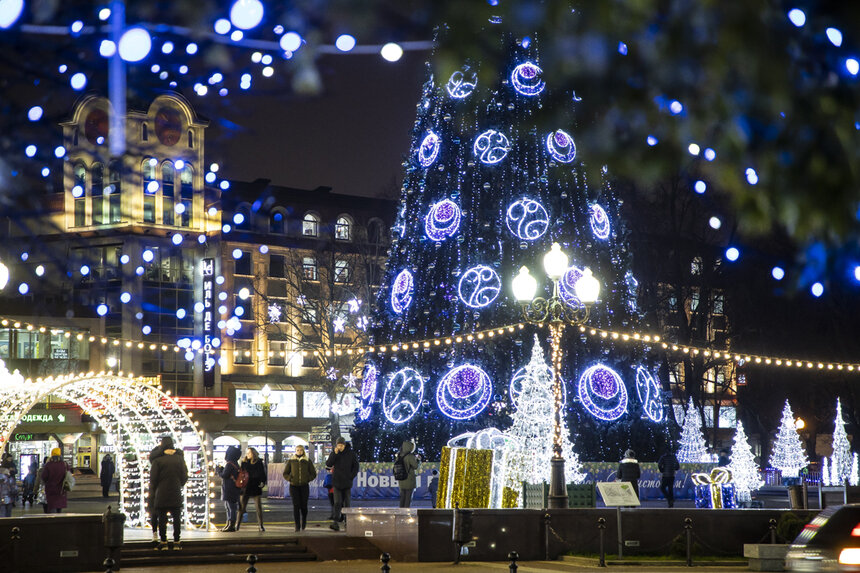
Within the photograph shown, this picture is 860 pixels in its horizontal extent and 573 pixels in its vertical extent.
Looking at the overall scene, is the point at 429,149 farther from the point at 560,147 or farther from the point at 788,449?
the point at 788,449

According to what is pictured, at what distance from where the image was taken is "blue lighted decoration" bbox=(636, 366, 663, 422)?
3428 cm

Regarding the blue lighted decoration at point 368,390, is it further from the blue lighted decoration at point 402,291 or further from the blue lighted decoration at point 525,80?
the blue lighted decoration at point 525,80

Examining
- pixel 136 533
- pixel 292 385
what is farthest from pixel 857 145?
pixel 292 385

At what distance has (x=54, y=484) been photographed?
92.7 ft

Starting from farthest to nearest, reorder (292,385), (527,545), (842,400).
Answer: (292,385) < (842,400) < (527,545)

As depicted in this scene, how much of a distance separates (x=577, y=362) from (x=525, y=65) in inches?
330

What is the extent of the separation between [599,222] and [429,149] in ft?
17.4

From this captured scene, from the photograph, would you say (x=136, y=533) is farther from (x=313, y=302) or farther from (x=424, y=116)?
(x=313, y=302)

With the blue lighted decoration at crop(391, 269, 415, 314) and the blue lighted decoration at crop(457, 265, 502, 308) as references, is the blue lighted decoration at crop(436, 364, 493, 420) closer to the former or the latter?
the blue lighted decoration at crop(457, 265, 502, 308)

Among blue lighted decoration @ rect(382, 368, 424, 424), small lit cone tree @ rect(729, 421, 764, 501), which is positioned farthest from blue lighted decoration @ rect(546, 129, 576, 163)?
small lit cone tree @ rect(729, 421, 764, 501)

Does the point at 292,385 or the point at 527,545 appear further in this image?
the point at 292,385

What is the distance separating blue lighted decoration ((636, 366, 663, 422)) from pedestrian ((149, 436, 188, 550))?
16.9m

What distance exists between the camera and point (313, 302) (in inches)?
2098

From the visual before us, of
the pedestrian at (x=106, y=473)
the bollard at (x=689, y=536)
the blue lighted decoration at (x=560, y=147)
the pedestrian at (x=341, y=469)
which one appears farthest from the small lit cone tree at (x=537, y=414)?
the pedestrian at (x=106, y=473)
